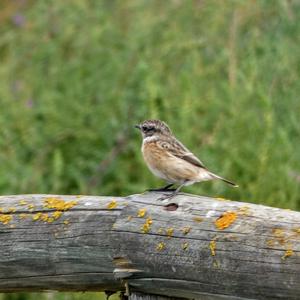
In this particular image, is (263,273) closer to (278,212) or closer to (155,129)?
(278,212)

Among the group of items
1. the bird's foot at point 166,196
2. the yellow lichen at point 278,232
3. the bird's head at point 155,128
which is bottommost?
the yellow lichen at point 278,232

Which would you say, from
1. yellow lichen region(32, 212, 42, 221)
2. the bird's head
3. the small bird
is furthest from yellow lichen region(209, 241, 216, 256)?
the bird's head

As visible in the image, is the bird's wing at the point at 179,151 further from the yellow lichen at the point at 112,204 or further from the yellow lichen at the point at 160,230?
the yellow lichen at the point at 160,230

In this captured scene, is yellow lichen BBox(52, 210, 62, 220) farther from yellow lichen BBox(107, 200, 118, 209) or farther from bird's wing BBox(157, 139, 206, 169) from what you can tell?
bird's wing BBox(157, 139, 206, 169)

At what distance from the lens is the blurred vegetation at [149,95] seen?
742 centimetres

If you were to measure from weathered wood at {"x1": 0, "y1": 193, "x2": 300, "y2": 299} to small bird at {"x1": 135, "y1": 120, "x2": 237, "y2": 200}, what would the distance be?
1395 millimetres

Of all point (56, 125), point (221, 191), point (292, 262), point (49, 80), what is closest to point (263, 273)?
point (292, 262)

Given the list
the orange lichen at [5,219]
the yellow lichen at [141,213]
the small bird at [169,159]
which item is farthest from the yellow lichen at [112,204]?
the small bird at [169,159]

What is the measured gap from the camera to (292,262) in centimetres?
331

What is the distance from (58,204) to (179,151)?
1.66 m

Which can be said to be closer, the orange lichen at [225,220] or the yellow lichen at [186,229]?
the orange lichen at [225,220]

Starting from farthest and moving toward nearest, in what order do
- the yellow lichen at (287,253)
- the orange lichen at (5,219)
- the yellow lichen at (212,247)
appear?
the orange lichen at (5,219) → the yellow lichen at (212,247) → the yellow lichen at (287,253)

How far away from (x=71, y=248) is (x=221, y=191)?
131 inches

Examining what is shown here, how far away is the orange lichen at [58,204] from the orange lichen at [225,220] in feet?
2.68
